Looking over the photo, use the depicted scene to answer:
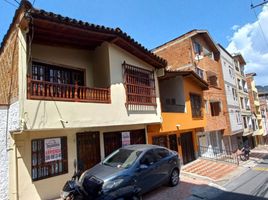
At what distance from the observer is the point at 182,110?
50.8 ft

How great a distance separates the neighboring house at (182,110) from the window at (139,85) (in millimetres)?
2526

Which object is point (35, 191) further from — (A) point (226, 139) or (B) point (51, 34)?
(A) point (226, 139)

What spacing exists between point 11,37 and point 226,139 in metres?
24.6

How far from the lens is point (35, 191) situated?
7.61 m

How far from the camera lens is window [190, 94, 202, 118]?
54.7ft

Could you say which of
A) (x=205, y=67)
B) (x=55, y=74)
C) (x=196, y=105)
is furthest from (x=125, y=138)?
(x=205, y=67)

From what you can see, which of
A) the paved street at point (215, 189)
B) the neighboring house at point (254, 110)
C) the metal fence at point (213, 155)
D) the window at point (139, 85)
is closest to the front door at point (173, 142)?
the paved street at point (215, 189)

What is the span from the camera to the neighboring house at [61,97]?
6.77m

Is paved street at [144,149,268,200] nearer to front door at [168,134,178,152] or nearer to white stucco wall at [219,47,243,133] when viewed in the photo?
front door at [168,134,178,152]

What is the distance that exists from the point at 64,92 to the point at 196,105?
12134mm

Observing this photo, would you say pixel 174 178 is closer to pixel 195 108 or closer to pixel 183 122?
pixel 183 122

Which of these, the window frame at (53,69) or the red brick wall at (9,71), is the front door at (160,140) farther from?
the red brick wall at (9,71)

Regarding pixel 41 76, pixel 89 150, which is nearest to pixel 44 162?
pixel 89 150

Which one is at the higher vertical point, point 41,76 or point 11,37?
point 11,37
